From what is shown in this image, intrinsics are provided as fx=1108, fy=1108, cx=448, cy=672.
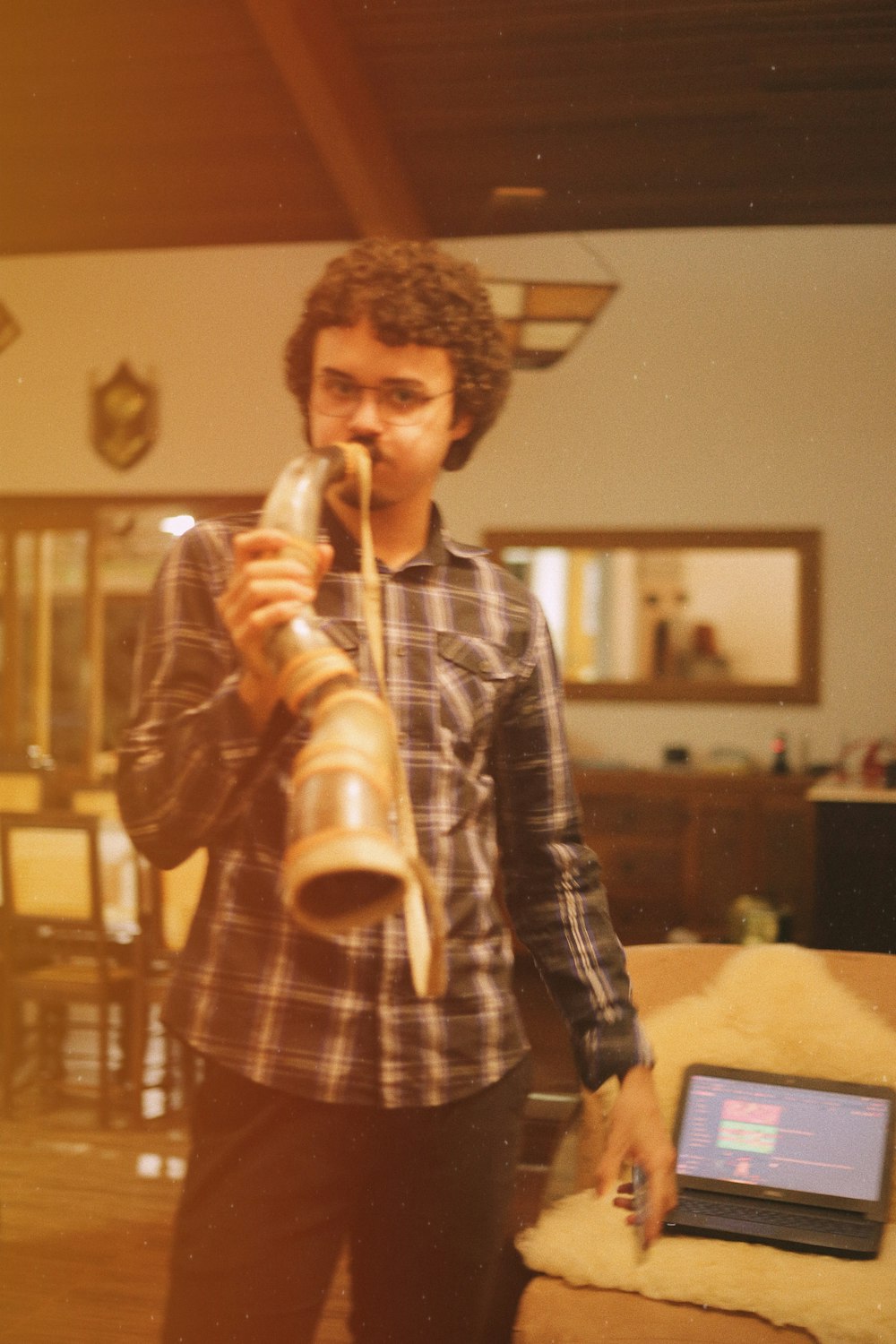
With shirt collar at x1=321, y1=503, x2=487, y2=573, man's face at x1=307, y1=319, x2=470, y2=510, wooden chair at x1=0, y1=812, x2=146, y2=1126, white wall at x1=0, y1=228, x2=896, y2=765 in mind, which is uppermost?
white wall at x1=0, y1=228, x2=896, y2=765

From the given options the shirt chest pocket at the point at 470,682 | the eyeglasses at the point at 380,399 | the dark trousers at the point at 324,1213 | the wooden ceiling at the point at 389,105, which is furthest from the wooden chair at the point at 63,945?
the wooden ceiling at the point at 389,105

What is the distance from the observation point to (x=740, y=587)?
3.89 metres

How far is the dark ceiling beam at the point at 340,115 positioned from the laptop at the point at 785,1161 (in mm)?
761

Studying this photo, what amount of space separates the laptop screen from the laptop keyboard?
13 mm

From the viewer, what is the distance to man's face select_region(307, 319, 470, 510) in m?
0.61

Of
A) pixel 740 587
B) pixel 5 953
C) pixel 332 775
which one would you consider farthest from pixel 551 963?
pixel 740 587

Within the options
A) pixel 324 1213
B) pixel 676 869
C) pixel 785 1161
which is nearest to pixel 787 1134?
pixel 785 1161

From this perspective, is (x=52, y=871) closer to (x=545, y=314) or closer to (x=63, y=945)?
(x=63, y=945)

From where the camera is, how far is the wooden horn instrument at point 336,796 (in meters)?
0.37

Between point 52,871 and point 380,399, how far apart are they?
0.88 meters

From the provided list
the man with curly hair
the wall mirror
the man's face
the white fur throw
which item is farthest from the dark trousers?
the wall mirror

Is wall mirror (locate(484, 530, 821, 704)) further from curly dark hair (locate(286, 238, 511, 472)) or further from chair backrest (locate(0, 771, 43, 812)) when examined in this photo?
curly dark hair (locate(286, 238, 511, 472))

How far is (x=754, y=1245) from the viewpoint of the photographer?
0.83 meters

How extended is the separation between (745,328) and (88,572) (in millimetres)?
912
